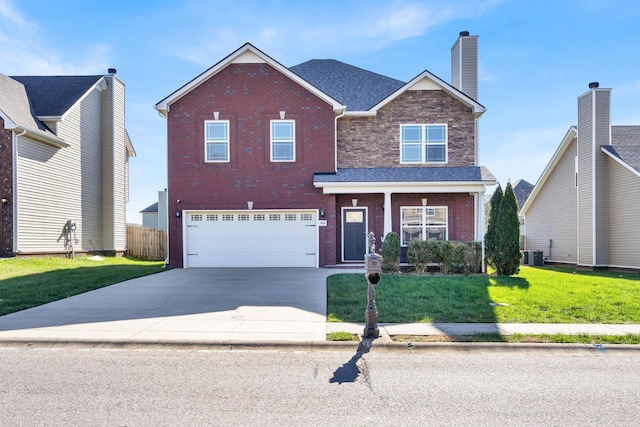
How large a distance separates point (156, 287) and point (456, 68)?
51.0 ft

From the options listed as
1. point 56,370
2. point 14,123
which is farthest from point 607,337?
point 14,123

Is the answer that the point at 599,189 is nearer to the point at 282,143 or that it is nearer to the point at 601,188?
the point at 601,188

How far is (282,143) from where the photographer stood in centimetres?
1747

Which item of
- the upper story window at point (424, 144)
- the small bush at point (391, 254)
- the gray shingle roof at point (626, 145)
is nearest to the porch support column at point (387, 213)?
the small bush at point (391, 254)

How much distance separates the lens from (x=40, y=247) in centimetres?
1838

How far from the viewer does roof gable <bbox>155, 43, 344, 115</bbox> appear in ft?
56.3

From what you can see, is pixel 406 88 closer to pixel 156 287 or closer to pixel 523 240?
pixel 156 287

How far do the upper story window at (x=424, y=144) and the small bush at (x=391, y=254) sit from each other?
4.03 metres

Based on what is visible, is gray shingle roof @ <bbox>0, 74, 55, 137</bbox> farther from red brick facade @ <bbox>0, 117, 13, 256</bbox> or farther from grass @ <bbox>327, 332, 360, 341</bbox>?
grass @ <bbox>327, 332, 360, 341</bbox>

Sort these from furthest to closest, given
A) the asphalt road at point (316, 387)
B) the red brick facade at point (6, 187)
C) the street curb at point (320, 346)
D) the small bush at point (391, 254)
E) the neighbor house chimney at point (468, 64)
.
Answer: the neighbor house chimney at point (468, 64) < the red brick facade at point (6, 187) < the small bush at point (391, 254) < the street curb at point (320, 346) < the asphalt road at point (316, 387)

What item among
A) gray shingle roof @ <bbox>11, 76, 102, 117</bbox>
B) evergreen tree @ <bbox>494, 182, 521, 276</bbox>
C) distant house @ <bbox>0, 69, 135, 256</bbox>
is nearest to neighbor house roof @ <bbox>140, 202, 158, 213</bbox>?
distant house @ <bbox>0, 69, 135, 256</bbox>

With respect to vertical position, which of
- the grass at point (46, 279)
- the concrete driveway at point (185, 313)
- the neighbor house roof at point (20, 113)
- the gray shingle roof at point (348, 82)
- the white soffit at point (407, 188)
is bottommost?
the concrete driveway at point (185, 313)

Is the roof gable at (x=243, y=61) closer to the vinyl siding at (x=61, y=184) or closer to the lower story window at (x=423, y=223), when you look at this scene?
the lower story window at (x=423, y=223)

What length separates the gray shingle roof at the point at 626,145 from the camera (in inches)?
745
